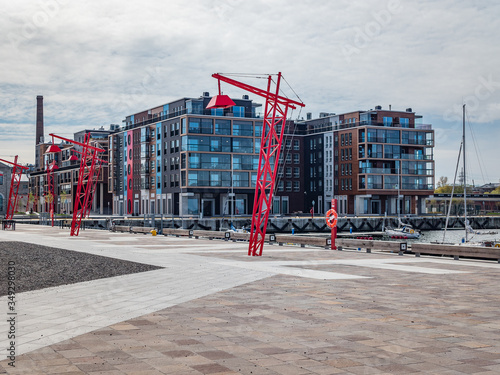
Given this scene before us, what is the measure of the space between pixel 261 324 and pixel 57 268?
10442 mm

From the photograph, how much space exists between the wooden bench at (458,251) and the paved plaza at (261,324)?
418 centimetres

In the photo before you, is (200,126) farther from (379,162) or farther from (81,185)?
(81,185)

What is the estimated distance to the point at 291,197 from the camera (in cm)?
10575

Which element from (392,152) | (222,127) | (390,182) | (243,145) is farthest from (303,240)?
(392,152)

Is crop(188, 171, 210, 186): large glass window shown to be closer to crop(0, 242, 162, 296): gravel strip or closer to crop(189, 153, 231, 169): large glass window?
crop(189, 153, 231, 169): large glass window

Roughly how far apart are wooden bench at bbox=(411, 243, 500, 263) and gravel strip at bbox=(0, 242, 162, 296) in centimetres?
1095

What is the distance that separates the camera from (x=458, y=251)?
880 inches

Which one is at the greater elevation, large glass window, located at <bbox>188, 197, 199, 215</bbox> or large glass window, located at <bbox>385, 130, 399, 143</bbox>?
large glass window, located at <bbox>385, 130, 399, 143</bbox>

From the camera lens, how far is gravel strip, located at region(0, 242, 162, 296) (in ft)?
49.8

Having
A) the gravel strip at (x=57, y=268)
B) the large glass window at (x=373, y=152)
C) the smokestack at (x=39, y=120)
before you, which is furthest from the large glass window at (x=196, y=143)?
the smokestack at (x=39, y=120)

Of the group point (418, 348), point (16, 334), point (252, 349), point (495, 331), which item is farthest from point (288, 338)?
point (16, 334)

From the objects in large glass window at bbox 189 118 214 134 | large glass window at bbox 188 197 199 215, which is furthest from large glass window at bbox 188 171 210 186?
large glass window at bbox 189 118 214 134

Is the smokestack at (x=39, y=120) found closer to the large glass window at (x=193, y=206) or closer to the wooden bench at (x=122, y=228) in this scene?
the large glass window at (x=193, y=206)

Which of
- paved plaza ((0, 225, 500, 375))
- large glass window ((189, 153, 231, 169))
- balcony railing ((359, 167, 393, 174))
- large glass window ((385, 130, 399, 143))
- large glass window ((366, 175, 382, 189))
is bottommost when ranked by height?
paved plaza ((0, 225, 500, 375))
